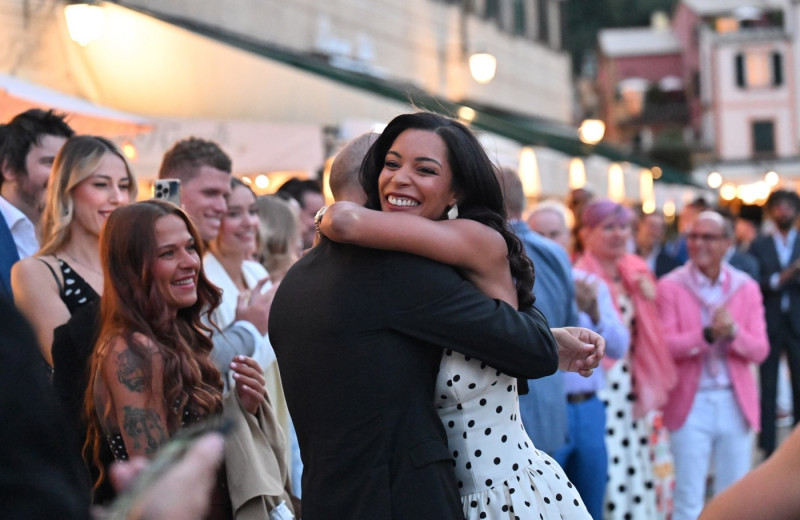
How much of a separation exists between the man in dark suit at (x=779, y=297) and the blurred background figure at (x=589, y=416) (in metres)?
4.29

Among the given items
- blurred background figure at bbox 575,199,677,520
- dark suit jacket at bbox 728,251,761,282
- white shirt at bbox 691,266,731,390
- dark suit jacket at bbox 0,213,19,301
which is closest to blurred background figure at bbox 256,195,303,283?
dark suit jacket at bbox 0,213,19,301

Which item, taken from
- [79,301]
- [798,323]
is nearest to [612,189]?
[798,323]

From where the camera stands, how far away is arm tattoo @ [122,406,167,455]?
350 centimetres

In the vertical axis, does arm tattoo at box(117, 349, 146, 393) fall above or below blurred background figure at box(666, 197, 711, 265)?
below

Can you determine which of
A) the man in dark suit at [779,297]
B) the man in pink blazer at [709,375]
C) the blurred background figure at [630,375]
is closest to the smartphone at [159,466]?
the blurred background figure at [630,375]

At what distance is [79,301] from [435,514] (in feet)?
6.31

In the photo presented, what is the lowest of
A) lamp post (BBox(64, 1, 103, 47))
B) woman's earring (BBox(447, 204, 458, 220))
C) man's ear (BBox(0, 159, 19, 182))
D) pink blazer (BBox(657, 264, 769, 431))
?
pink blazer (BBox(657, 264, 769, 431))

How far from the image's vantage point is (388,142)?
3354 millimetres

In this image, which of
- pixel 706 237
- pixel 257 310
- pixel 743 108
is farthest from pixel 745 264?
pixel 743 108

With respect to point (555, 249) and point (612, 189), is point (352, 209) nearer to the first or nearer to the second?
point (555, 249)

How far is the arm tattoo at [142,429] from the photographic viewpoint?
3500 mm

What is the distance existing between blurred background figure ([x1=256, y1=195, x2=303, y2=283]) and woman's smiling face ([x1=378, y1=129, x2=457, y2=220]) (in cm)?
273

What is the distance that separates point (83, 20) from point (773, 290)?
6912mm

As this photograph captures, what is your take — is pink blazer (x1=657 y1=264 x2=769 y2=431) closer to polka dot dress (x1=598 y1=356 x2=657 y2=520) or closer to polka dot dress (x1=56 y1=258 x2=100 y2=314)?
polka dot dress (x1=598 y1=356 x2=657 y2=520)
